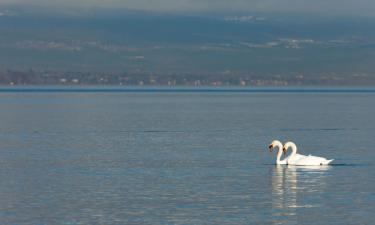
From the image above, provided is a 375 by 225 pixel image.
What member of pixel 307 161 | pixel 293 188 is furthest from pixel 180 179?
pixel 307 161

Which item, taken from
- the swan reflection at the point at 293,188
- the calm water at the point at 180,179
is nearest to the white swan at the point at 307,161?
the swan reflection at the point at 293,188

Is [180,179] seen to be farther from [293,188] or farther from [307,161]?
[307,161]

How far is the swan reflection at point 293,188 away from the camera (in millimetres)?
27663

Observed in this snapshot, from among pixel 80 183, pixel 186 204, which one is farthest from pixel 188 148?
pixel 186 204

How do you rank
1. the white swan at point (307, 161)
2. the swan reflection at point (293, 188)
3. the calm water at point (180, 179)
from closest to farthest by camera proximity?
the calm water at point (180, 179) < the swan reflection at point (293, 188) < the white swan at point (307, 161)

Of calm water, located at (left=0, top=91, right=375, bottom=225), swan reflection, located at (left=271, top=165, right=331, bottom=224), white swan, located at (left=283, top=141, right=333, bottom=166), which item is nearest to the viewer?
calm water, located at (left=0, top=91, right=375, bottom=225)

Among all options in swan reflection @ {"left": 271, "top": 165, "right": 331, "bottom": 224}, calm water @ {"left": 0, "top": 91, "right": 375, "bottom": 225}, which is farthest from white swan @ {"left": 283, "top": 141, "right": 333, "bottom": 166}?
calm water @ {"left": 0, "top": 91, "right": 375, "bottom": 225}

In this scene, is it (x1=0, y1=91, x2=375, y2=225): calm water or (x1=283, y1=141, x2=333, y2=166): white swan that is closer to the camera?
(x1=0, y1=91, x2=375, y2=225): calm water

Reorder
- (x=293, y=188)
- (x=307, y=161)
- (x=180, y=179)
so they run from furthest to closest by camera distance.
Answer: (x=307, y=161) < (x=180, y=179) < (x=293, y=188)

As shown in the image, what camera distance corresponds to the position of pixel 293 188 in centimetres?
3288

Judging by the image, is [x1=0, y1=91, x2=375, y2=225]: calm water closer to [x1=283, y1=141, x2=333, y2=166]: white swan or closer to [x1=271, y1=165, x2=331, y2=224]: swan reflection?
[x1=271, y1=165, x2=331, y2=224]: swan reflection

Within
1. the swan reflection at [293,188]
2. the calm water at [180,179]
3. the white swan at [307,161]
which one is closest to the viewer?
the calm water at [180,179]

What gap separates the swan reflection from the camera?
27.7 meters

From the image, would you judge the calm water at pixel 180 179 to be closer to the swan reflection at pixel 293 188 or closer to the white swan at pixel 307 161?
the swan reflection at pixel 293 188
